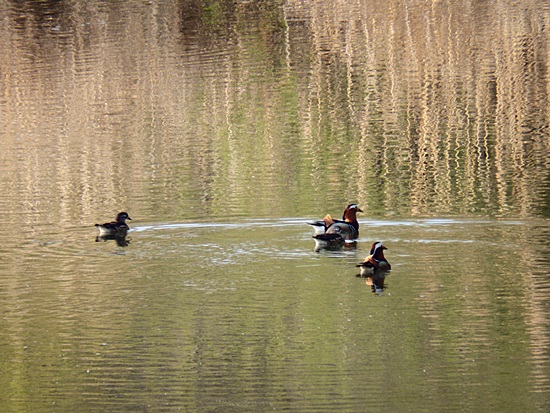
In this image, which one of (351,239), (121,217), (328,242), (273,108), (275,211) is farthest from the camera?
(273,108)

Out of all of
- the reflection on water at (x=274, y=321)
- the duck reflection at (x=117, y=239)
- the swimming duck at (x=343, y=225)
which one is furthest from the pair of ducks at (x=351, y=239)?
the duck reflection at (x=117, y=239)

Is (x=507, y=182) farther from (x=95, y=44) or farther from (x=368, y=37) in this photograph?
(x=95, y=44)

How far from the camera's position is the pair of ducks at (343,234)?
12.4 metres

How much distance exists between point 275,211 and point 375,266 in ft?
10.9

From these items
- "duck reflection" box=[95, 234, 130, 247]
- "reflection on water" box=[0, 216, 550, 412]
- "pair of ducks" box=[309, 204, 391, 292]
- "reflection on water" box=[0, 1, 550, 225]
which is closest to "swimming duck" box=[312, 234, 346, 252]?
"pair of ducks" box=[309, 204, 391, 292]

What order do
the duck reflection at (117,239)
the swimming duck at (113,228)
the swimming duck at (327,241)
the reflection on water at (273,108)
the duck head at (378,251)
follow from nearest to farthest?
the duck head at (378,251) < the swimming duck at (327,241) < the duck reflection at (117,239) < the swimming duck at (113,228) < the reflection on water at (273,108)

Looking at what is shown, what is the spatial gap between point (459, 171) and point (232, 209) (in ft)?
13.7

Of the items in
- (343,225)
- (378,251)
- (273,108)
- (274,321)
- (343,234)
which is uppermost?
(273,108)

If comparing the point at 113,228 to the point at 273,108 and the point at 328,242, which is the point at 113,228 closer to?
the point at 328,242

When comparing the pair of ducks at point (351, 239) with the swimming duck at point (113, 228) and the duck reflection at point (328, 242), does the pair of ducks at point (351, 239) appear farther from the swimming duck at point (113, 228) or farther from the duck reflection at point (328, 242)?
the swimming duck at point (113, 228)

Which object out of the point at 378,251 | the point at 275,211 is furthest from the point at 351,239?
the point at 378,251

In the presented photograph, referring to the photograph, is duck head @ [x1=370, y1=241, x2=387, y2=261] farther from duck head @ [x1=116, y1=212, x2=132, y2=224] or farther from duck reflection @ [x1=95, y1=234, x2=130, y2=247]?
duck head @ [x1=116, y1=212, x2=132, y2=224]

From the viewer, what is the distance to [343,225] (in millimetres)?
Result: 14078

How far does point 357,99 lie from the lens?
24.6 meters
